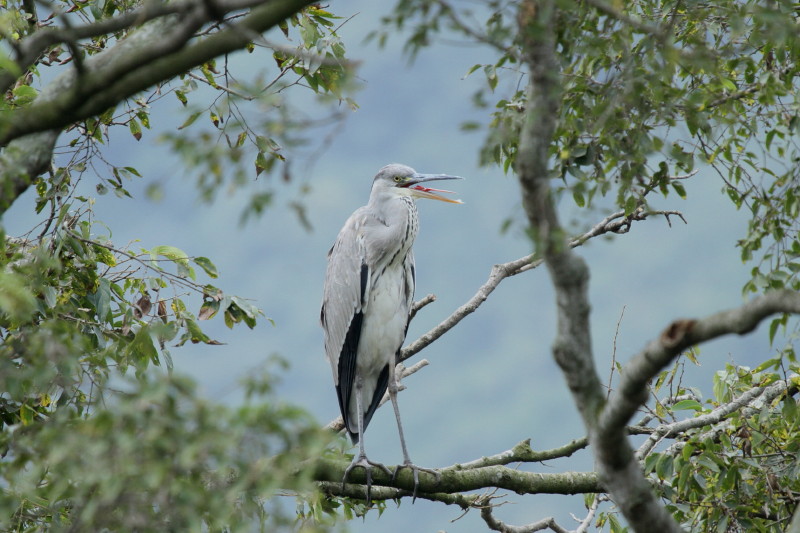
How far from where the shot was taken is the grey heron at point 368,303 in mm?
5797

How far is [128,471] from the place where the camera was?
2.11 m

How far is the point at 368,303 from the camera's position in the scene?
5.88 m

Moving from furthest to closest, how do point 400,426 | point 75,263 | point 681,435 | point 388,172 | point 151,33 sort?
point 388,172
point 400,426
point 75,263
point 681,435
point 151,33

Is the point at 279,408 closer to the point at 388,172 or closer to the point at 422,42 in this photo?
the point at 422,42

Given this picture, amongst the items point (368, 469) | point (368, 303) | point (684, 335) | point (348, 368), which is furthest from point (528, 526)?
point (684, 335)

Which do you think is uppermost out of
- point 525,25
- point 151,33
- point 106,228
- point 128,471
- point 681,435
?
point 106,228

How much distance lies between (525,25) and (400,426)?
12.0 feet

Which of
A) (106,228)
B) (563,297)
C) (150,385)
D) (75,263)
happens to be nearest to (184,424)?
(150,385)

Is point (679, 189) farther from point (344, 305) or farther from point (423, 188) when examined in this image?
point (423, 188)

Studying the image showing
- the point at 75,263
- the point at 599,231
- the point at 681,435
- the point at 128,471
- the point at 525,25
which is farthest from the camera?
the point at 599,231

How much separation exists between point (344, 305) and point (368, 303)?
206mm

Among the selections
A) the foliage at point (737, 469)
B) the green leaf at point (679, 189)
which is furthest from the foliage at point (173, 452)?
the foliage at point (737, 469)

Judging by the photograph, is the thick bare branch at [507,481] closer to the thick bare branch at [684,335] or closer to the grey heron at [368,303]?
the grey heron at [368,303]

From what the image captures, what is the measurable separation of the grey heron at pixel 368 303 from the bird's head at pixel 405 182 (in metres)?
0.09
